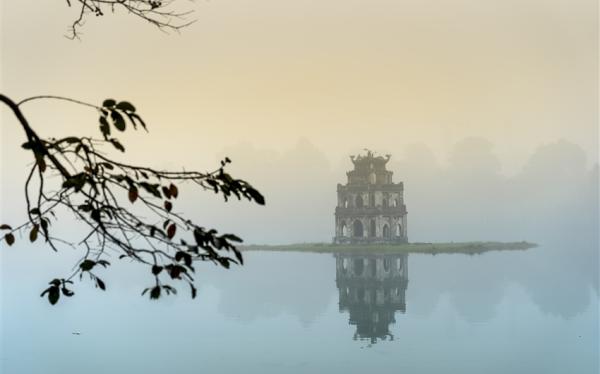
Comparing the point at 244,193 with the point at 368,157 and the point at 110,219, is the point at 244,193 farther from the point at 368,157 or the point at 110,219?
the point at 368,157

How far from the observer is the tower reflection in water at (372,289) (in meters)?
10.4

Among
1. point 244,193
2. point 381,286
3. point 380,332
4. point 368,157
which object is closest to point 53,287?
point 244,193

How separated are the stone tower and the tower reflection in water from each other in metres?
1.23

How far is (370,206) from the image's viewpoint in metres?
22.7

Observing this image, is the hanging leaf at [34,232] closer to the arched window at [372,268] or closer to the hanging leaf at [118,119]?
the hanging leaf at [118,119]

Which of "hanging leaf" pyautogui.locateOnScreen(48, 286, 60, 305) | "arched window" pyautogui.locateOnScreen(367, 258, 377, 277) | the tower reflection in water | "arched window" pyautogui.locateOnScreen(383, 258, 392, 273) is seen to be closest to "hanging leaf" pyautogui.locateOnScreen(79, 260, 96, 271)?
"hanging leaf" pyautogui.locateOnScreen(48, 286, 60, 305)

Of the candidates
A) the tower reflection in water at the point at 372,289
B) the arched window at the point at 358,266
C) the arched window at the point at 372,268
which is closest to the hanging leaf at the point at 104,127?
the tower reflection in water at the point at 372,289

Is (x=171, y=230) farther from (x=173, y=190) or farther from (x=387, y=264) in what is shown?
(x=387, y=264)

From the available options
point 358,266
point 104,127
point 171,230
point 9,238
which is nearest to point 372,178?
point 358,266

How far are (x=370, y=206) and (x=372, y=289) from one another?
836 centimetres

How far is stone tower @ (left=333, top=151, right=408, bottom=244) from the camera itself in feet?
73.3

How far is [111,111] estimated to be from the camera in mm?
1646

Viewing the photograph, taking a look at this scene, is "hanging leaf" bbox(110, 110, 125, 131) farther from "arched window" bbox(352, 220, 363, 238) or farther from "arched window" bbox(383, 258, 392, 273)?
"arched window" bbox(352, 220, 363, 238)

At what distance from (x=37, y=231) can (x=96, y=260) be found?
0.48 feet
